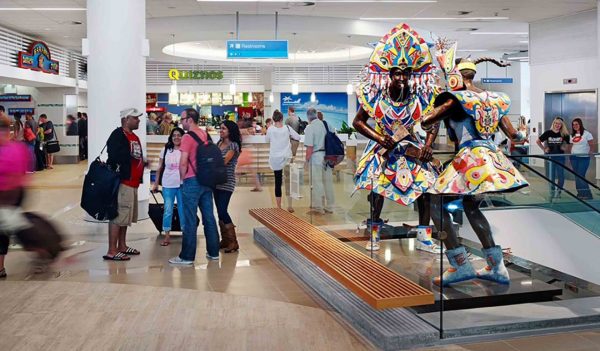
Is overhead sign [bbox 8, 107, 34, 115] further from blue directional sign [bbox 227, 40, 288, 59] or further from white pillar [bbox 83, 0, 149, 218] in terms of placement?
white pillar [bbox 83, 0, 149, 218]

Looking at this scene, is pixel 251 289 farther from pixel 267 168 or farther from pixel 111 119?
pixel 267 168

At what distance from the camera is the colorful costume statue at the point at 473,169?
15.6ft

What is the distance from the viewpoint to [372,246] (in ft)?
19.1

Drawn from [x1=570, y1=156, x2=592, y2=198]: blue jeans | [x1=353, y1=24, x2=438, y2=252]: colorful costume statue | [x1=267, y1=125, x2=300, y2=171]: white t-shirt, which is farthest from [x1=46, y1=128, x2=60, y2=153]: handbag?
[x1=570, y1=156, x2=592, y2=198]: blue jeans

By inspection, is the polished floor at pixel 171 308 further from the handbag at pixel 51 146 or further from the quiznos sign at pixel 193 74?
the quiznos sign at pixel 193 74

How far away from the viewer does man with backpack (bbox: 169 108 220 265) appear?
6.48 metres

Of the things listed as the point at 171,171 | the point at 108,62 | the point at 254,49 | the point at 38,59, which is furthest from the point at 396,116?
the point at 38,59

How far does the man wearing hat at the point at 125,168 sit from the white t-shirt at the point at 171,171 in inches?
24.0

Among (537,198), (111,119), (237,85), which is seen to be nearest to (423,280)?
(537,198)

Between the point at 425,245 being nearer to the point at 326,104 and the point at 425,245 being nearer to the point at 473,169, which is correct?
the point at 473,169

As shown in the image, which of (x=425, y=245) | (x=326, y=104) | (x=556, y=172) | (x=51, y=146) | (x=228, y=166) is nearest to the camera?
(x=425, y=245)

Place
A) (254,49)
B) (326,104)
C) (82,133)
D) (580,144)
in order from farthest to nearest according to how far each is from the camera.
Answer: (326,104) < (82,133) < (254,49) < (580,144)

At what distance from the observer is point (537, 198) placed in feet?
27.9

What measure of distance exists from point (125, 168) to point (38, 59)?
44.7 feet
